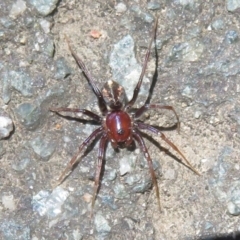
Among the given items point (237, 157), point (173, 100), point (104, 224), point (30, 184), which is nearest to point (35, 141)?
point (30, 184)

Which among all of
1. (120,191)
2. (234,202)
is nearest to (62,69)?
(120,191)

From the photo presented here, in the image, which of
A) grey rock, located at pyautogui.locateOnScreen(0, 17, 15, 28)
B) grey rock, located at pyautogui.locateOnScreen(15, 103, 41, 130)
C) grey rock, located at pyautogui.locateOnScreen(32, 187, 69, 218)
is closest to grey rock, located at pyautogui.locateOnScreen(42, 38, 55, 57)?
grey rock, located at pyautogui.locateOnScreen(0, 17, 15, 28)

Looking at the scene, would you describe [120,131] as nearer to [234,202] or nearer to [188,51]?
[188,51]

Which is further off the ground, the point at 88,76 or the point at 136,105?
the point at 88,76

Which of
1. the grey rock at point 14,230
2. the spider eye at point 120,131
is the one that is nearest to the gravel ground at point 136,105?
the grey rock at point 14,230

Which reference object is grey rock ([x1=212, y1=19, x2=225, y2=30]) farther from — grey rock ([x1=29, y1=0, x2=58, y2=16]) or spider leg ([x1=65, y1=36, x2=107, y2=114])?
grey rock ([x1=29, y1=0, x2=58, y2=16])

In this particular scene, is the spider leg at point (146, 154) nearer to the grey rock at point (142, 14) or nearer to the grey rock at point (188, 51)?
the grey rock at point (188, 51)
